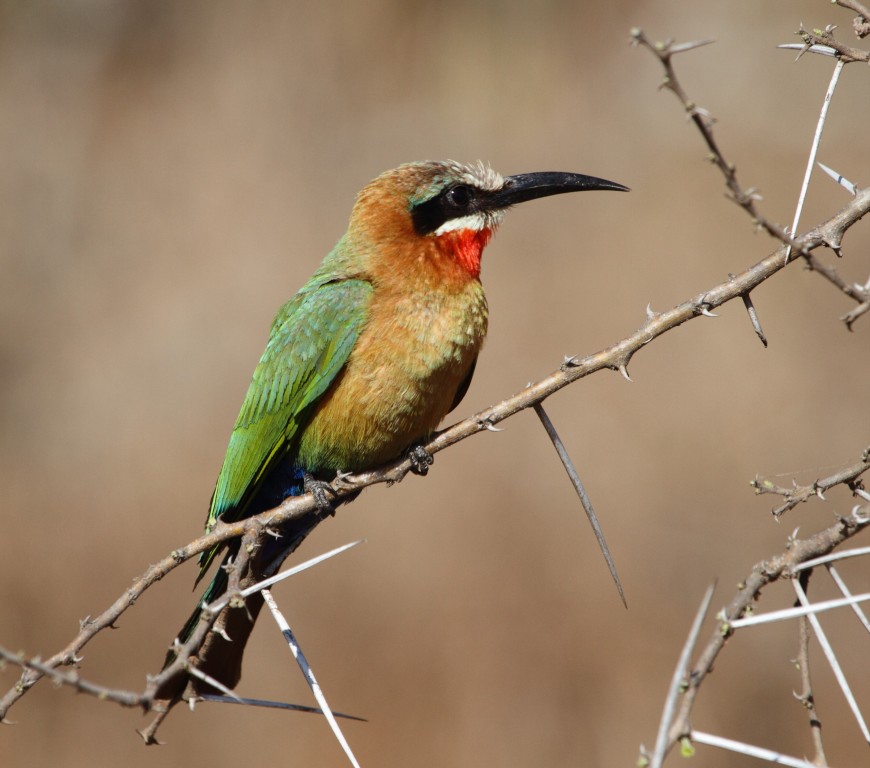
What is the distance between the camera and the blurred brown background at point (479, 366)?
18.9 ft

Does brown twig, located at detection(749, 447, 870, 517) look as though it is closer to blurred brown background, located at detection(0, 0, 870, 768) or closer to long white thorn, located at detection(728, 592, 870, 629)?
long white thorn, located at detection(728, 592, 870, 629)

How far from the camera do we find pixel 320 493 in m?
3.18

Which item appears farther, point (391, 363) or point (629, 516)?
point (629, 516)

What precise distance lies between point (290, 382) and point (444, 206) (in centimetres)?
88

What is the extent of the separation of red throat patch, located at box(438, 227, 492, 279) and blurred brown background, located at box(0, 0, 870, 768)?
2.64 meters

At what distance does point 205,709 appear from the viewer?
591 centimetres

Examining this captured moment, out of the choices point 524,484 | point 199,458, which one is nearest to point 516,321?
point 524,484

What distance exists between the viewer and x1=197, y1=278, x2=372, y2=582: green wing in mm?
3385

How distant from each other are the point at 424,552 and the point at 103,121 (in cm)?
455

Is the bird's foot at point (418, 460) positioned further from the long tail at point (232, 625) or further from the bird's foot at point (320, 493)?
the long tail at point (232, 625)

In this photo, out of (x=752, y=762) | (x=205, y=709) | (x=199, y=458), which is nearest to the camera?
(x=752, y=762)

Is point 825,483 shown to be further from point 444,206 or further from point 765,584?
point 444,206

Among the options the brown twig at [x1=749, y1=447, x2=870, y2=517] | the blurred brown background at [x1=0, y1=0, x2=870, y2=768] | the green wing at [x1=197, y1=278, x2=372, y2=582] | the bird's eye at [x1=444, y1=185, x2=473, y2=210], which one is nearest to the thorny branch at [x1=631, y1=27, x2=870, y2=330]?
the brown twig at [x1=749, y1=447, x2=870, y2=517]

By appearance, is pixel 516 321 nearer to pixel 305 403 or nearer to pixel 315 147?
pixel 315 147
